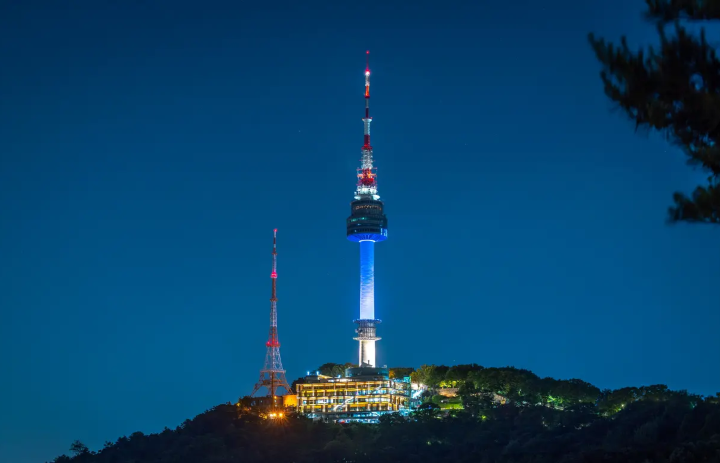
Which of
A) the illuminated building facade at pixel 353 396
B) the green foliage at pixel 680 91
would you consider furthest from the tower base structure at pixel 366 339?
the green foliage at pixel 680 91

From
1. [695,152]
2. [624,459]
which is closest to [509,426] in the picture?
[624,459]

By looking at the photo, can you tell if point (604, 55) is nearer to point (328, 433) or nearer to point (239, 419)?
point (328, 433)

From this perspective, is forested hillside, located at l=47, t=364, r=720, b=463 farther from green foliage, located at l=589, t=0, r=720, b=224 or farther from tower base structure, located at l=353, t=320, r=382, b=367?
green foliage, located at l=589, t=0, r=720, b=224

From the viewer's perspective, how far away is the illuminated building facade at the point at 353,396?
99500 millimetres

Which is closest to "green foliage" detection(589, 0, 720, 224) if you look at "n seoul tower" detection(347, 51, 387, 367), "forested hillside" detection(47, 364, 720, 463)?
"forested hillside" detection(47, 364, 720, 463)

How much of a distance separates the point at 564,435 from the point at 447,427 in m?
15.8

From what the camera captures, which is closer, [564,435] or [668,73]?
[668,73]

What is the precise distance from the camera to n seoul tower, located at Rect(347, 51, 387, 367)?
397ft

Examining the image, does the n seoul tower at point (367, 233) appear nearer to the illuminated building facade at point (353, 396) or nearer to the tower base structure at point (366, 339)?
the tower base structure at point (366, 339)

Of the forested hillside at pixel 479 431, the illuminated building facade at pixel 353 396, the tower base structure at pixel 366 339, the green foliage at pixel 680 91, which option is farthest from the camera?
the tower base structure at pixel 366 339

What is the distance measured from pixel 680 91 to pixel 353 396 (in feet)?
286

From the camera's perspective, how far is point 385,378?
102375 mm

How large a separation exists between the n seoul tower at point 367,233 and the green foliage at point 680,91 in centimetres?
10298

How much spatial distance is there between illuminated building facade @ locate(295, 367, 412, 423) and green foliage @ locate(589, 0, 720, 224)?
275 ft
